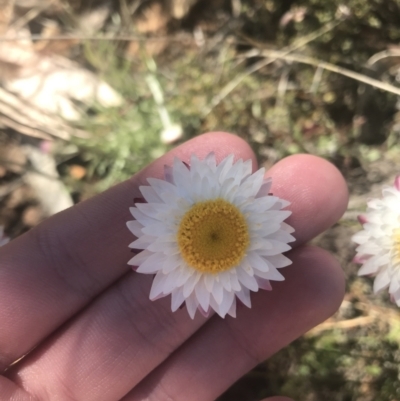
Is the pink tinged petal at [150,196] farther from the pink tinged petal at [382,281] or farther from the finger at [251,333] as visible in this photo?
the pink tinged petal at [382,281]

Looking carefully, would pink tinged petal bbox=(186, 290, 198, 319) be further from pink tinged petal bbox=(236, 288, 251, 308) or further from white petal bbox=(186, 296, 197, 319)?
pink tinged petal bbox=(236, 288, 251, 308)

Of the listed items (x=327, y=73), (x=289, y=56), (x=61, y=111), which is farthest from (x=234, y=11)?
(x=61, y=111)

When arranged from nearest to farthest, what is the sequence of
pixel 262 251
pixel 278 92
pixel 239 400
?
pixel 262 251
pixel 239 400
pixel 278 92

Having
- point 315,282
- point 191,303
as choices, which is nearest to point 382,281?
point 315,282

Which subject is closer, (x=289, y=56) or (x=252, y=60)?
(x=289, y=56)

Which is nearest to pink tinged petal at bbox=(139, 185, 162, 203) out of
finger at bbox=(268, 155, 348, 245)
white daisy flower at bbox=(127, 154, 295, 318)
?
white daisy flower at bbox=(127, 154, 295, 318)

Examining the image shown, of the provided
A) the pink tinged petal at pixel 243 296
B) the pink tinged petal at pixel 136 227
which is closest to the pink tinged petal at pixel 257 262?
the pink tinged petal at pixel 243 296

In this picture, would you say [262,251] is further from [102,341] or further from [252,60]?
[252,60]

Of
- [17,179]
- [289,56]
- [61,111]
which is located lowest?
[289,56]
